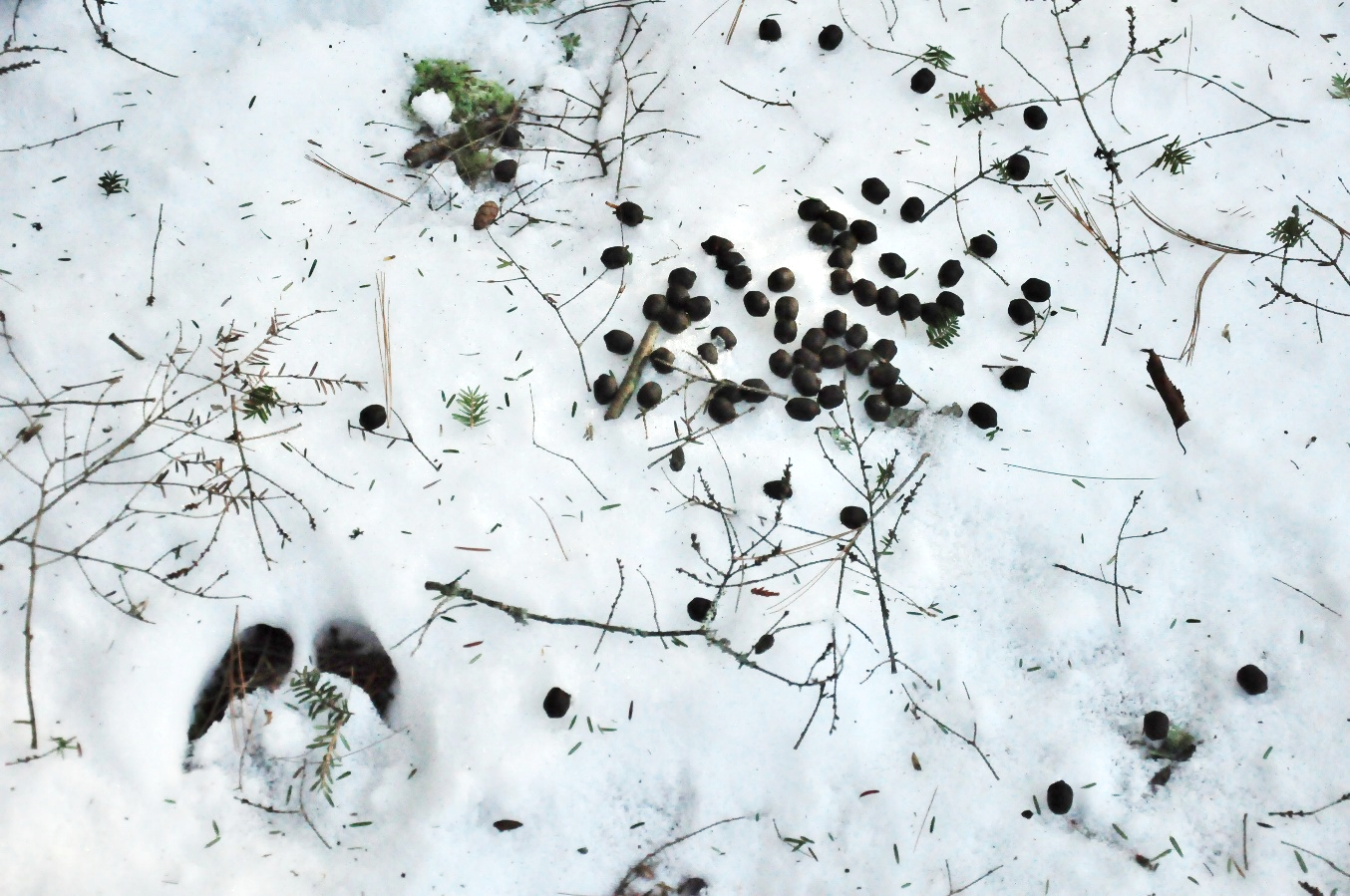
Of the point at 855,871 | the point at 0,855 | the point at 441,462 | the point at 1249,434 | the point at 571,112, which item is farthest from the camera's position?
the point at 571,112

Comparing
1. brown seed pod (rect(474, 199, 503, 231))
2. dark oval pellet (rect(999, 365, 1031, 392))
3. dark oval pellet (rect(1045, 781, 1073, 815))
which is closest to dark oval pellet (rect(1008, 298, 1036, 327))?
dark oval pellet (rect(999, 365, 1031, 392))

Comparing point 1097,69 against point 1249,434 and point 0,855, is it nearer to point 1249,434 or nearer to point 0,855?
point 1249,434

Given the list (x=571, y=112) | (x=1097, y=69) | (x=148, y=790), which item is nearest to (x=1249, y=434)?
(x=1097, y=69)

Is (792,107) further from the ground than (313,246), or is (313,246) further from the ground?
(792,107)

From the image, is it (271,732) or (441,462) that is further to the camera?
(441,462)

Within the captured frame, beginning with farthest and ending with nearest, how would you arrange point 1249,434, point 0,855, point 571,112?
1. point 571,112
2. point 1249,434
3. point 0,855

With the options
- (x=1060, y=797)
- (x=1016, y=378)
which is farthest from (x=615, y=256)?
(x=1060, y=797)

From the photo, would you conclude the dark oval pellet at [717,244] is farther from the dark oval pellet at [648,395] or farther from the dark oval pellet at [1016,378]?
the dark oval pellet at [1016,378]
